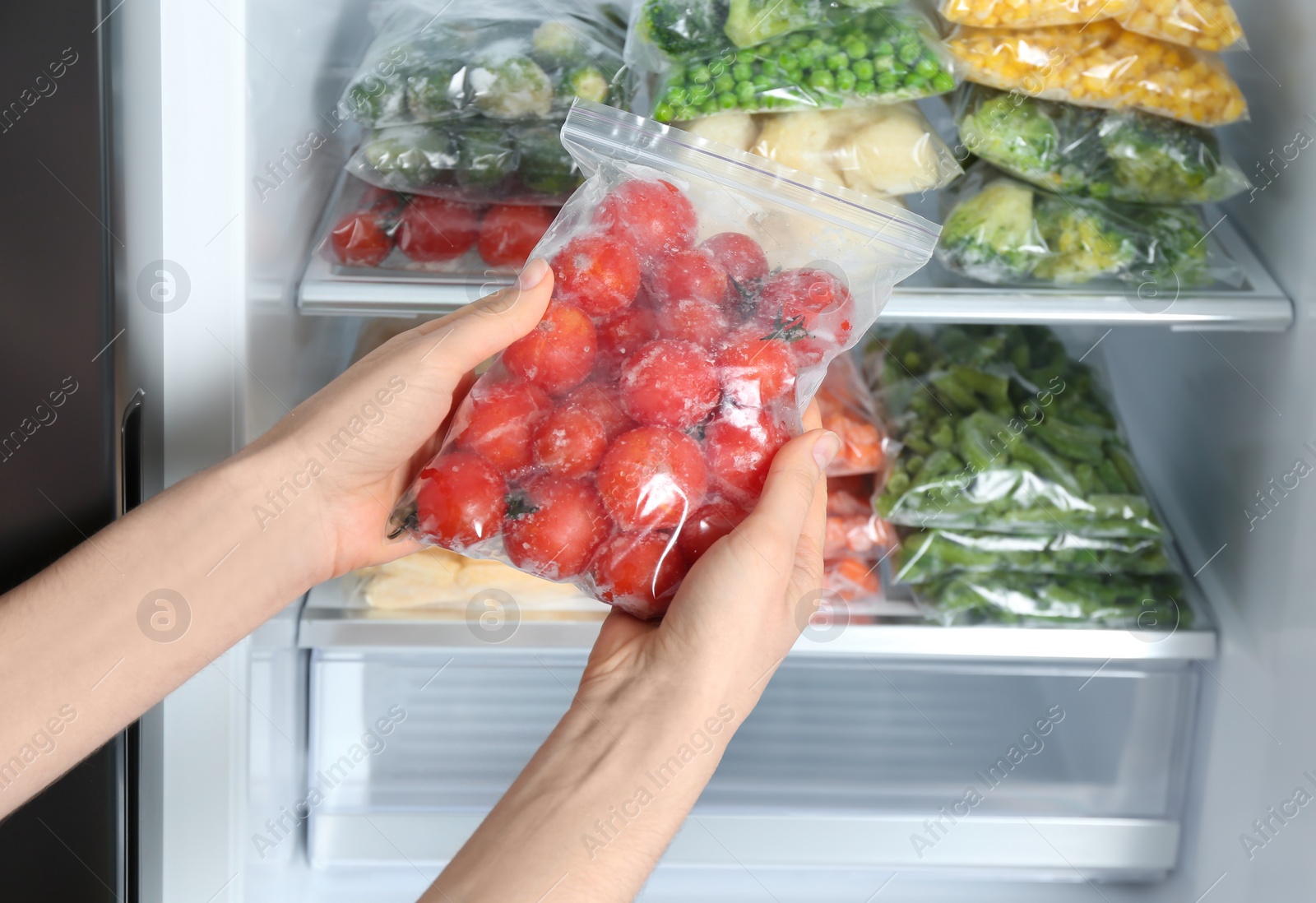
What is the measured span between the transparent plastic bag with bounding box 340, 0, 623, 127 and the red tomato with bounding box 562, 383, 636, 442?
43 cm

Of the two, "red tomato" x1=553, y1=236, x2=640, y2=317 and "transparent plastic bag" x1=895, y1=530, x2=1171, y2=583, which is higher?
"red tomato" x1=553, y1=236, x2=640, y2=317

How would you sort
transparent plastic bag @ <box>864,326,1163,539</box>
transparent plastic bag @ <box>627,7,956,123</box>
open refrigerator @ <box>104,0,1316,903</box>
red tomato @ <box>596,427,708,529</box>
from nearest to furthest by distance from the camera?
red tomato @ <box>596,427,708,529</box> < open refrigerator @ <box>104,0,1316,903</box> < transparent plastic bag @ <box>627,7,956,123</box> < transparent plastic bag @ <box>864,326,1163,539</box>

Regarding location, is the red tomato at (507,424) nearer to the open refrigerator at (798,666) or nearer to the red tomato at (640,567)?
the red tomato at (640,567)

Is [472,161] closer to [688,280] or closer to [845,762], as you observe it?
[688,280]

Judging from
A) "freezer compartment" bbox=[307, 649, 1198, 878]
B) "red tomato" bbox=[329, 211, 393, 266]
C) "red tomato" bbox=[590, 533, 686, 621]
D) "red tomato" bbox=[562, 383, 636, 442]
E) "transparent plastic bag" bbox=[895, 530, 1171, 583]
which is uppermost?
"red tomato" bbox=[562, 383, 636, 442]

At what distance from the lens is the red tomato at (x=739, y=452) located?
781 mm

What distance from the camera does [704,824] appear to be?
4.17 ft

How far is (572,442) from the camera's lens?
75 centimetres

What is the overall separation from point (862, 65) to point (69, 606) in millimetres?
880

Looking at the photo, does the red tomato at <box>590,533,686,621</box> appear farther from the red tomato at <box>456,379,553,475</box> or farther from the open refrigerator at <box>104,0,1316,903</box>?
the open refrigerator at <box>104,0,1316,903</box>

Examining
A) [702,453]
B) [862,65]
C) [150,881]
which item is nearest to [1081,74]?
[862,65]

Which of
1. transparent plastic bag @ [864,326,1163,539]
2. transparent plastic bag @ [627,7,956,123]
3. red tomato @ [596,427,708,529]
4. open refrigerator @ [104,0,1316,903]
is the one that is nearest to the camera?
red tomato @ [596,427,708,529]

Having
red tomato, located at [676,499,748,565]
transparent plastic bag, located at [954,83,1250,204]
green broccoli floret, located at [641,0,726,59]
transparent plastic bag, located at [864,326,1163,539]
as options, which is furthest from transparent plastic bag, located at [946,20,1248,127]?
red tomato, located at [676,499,748,565]

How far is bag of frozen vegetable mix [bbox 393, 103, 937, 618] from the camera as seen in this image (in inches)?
29.9
